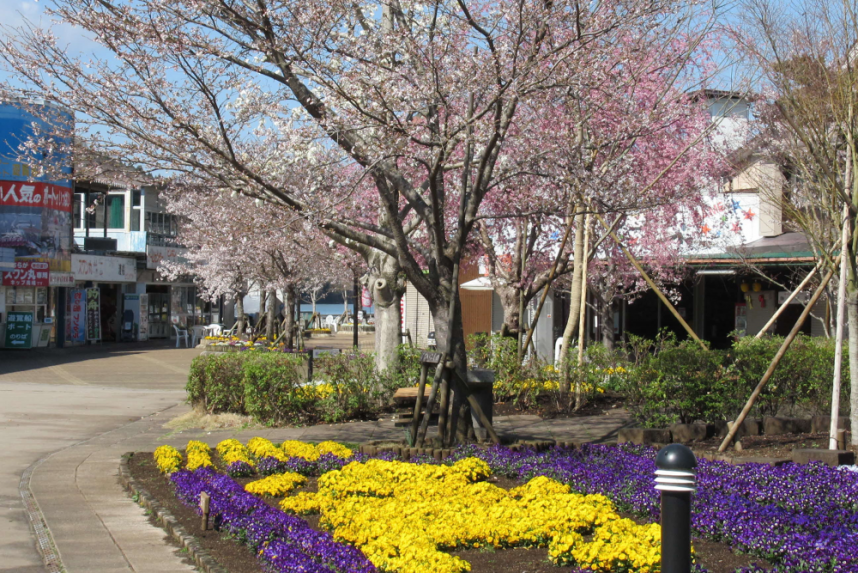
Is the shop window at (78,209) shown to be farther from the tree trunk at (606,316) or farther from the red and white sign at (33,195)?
the tree trunk at (606,316)

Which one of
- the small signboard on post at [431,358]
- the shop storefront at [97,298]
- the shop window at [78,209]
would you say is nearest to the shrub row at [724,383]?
the small signboard on post at [431,358]

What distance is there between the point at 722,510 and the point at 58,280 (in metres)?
29.6

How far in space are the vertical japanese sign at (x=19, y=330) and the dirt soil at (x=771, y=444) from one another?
26.1 meters

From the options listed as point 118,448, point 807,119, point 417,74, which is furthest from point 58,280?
point 807,119

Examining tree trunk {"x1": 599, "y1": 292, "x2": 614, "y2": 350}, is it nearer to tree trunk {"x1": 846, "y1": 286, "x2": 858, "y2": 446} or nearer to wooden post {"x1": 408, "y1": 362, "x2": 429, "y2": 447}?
tree trunk {"x1": 846, "y1": 286, "x2": 858, "y2": 446}

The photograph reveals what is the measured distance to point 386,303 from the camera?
44.6ft

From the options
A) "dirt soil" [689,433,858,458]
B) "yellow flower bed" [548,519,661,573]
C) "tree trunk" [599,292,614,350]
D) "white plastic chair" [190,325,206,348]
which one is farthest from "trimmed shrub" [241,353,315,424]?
"white plastic chair" [190,325,206,348]

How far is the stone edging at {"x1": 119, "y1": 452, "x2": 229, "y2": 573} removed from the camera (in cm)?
524

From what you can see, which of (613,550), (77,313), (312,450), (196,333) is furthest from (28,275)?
(613,550)

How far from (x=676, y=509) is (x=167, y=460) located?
616 centimetres

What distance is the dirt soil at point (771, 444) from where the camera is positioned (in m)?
8.32

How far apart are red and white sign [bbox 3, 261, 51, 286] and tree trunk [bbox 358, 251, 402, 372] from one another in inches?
769

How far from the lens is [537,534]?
538 cm

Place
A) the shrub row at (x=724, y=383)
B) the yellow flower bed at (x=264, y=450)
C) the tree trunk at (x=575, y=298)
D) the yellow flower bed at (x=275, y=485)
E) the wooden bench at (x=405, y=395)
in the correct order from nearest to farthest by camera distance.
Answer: the yellow flower bed at (x=275, y=485)
the yellow flower bed at (x=264, y=450)
the shrub row at (x=724, y=383)
the wooden bench at (x=405, y=395)
the tree trunk at (x=575, y=298)
